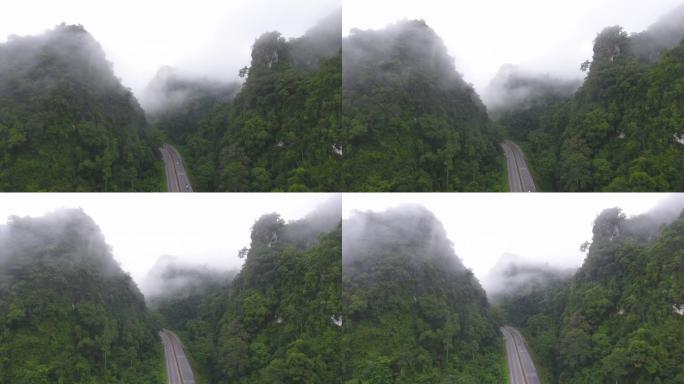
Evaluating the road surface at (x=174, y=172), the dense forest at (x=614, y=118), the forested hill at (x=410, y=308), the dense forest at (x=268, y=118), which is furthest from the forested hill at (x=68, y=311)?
the dense forest at (x=614, y=118)

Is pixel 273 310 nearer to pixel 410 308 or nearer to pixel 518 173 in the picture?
pixel 410 308

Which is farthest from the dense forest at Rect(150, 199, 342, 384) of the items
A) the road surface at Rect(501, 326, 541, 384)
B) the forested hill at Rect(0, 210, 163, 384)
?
the road surface at Rect(501, 326, 541, 384)

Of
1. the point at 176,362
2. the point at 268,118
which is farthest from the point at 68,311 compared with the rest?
the point at 268,118

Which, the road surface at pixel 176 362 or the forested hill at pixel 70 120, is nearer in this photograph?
the forested hill at pixel 70 120

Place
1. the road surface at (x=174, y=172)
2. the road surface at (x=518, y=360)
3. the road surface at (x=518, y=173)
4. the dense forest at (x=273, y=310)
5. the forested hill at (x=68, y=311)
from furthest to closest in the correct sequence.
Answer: the road surface at (x=518, y=360) → the dense forest at (x=273, y=310) → the forested hill at (x=68, y=311) → the road surface at (x=518, y=173) → the road surface at (x=174, y=172)

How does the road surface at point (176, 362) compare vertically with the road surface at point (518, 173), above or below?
below

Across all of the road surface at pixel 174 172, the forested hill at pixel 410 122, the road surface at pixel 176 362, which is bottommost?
the road surface at pixel 176 362

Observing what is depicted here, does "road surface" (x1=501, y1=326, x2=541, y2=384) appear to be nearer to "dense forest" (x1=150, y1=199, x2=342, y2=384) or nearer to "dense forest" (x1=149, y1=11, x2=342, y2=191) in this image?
"dense forest" (x1=150, y1=199, x2=342, y2=384)

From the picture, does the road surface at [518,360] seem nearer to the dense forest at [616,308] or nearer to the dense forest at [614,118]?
the dense forest at [616,308]
